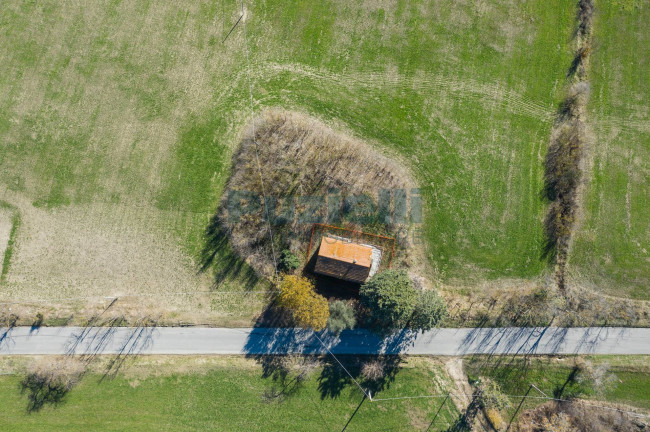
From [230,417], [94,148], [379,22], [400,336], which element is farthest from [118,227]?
[379,22]

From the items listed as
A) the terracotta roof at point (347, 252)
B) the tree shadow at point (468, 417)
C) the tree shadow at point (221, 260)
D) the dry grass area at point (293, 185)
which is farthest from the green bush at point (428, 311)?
the tree shadow at point (221, 260)

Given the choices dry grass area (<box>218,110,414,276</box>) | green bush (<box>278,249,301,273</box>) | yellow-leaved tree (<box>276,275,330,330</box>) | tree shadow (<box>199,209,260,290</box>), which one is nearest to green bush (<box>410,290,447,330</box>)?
dry grass area (<box>218,110,414,276</box>)

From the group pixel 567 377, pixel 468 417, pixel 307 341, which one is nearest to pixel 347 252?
pixel 307 341

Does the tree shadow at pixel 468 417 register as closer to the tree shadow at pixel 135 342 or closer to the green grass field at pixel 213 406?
the green grass field at pixel 213 406

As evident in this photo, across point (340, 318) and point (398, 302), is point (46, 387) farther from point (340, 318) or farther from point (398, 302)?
point (398, 302)

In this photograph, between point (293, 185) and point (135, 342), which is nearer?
point (135, 342)

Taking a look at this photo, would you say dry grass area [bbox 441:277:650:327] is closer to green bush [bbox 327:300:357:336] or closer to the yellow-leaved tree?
green bush [bbox 327:300:357:336]
